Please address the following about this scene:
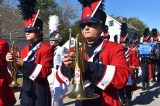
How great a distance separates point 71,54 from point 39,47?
255cm

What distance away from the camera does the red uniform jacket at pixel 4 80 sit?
5.60 metres

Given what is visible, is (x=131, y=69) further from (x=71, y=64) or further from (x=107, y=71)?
(x=71, y=64)

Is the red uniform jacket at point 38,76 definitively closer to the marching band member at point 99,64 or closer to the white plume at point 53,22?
the marching band member at point 99,64

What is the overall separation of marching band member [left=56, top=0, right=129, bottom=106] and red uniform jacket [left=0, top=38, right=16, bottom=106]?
1.27 meters

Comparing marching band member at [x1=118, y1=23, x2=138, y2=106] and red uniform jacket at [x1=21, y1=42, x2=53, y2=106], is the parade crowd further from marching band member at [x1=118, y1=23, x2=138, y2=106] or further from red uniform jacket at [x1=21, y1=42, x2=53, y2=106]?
marching band member at [x1=118, y1=23, x2=138, y2=106]

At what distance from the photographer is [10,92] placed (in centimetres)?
582

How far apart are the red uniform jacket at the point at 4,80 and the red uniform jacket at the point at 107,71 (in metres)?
1.27

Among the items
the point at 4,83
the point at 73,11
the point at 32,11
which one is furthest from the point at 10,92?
the point at 73,11

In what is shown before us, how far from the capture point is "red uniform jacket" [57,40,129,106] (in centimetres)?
407

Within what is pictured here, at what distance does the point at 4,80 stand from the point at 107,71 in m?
2.05

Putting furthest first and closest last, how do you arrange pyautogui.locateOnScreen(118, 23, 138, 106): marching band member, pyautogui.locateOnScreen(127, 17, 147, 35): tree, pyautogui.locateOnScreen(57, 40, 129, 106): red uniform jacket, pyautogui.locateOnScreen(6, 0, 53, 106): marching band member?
pyautogui.locateOnScreen(127, 17, 147, 35): tree, pyautogui.locateOnScreen(118, 23, 138, 106): marching band member, pyautogui.locateOnScreen(6, 0, 53, 106): marching band member, pyautogui.locateOnScreen(57, 40, 129, 106): red uniform jacket

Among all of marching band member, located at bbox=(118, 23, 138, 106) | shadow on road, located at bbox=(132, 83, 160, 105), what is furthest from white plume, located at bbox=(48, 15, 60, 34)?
shadow on road, located at bbox=(132, 83, 160, 105)

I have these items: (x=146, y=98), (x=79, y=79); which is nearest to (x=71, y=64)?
(x=79, y=79)

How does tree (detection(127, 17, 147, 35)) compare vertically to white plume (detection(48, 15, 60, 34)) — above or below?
above
